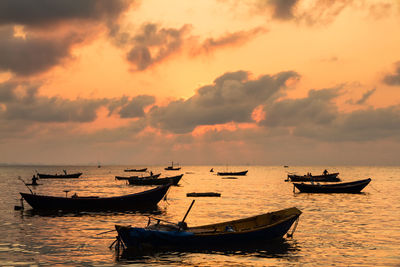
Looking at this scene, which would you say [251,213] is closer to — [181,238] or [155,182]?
[181,238]

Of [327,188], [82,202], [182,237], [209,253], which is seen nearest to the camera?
[182,237]

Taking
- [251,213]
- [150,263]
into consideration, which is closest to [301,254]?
[150,263]

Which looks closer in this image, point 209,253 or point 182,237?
point 182,237

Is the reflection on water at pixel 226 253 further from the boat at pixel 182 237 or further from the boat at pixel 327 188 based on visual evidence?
the boat at pixel 327 188

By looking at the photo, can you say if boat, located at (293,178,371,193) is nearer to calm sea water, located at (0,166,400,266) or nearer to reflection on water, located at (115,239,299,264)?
calm sea water, located at (0,166,400,266)

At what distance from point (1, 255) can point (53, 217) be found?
46.0 ft

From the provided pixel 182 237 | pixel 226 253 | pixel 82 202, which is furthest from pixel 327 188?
pixel 182 237

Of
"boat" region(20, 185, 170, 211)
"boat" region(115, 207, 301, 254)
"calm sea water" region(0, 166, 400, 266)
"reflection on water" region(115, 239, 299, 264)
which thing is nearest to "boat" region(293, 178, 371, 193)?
"calm sea water" region(0, 166, 400, 266)

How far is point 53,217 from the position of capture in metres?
33.6

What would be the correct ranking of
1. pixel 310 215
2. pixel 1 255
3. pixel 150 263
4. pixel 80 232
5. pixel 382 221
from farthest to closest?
1. pixel 310 215
2. pixel 382 221
3. pixel 80 232
4. pixel 1 255
5. pixel 150 263

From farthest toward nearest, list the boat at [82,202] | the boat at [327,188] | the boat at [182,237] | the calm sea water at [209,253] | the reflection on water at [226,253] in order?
→ the boat at [327,188], the boat at [82,202], the boat at [182,237], the reflection on water at [226,253], the calm sea water at [209,253]

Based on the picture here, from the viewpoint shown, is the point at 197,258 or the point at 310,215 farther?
the point at 310,215

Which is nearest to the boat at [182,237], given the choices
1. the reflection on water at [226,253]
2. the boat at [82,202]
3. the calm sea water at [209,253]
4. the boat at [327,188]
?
the reflection on water at [226,253]

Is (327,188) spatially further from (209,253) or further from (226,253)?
(209,253)
